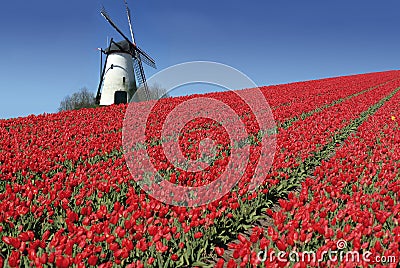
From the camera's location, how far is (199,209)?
409 centimetres

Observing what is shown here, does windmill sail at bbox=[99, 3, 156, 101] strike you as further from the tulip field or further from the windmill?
the tulip field

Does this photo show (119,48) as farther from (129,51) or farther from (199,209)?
(199,209)

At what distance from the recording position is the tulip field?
3227 mm

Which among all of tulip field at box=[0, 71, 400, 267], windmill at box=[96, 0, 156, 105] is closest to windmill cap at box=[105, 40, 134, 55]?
windmill at box=[96, 0, 156, 105]

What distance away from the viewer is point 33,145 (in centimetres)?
820

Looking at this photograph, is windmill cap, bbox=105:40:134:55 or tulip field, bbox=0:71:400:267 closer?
tulip field, bbox=0:71:400:267

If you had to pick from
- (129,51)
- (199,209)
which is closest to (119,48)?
(129,51)

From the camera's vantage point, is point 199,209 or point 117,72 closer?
point 199,209

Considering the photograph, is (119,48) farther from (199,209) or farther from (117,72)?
(199,209)

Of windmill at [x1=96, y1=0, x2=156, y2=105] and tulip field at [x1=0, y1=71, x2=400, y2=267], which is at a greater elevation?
windmill at [x1=96, y1=0, x2=156, y2=105]

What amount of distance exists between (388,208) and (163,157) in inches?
172

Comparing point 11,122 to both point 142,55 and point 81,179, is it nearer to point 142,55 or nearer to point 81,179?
point 81,179

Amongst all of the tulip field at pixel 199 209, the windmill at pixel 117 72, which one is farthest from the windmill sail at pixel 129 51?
the tulip field at pixel 199 209

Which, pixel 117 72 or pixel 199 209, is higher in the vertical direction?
pixel 117 72
